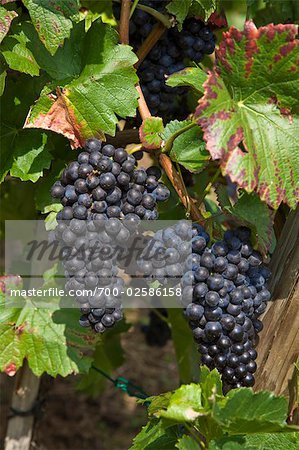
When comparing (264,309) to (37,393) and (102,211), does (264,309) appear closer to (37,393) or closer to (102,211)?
(102,211)

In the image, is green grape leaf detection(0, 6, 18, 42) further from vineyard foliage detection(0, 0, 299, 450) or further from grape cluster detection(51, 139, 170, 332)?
grape cluster detection(51, 139, 170, 332)

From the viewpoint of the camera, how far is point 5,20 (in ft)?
4.56

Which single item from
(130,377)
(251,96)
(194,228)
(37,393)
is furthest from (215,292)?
(130,377)

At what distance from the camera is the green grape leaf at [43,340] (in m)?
1.68

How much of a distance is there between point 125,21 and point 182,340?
1.15m

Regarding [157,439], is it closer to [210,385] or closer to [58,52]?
[210,385]

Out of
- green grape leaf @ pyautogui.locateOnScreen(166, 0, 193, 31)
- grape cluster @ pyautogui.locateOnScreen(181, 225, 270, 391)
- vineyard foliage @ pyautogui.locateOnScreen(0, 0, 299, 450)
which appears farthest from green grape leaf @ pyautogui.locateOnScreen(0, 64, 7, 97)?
grape cluster @ pyautogui.locateOnScreen(181, 225, 270, 391)

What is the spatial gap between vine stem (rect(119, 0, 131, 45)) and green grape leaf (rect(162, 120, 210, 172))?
220 mm

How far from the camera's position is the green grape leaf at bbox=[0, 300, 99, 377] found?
1.68 meters

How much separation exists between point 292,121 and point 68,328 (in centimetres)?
74

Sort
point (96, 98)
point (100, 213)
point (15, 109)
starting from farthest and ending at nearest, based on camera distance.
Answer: point (15, 109) → point (96, 98) → point (100, 213)

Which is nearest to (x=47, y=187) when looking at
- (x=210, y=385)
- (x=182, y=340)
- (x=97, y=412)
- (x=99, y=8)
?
(x=99, y=8)

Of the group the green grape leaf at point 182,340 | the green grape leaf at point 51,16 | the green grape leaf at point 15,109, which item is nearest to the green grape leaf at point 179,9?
the green grape leaf at point 51,16

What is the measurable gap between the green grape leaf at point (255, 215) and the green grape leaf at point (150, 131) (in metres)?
0.18
